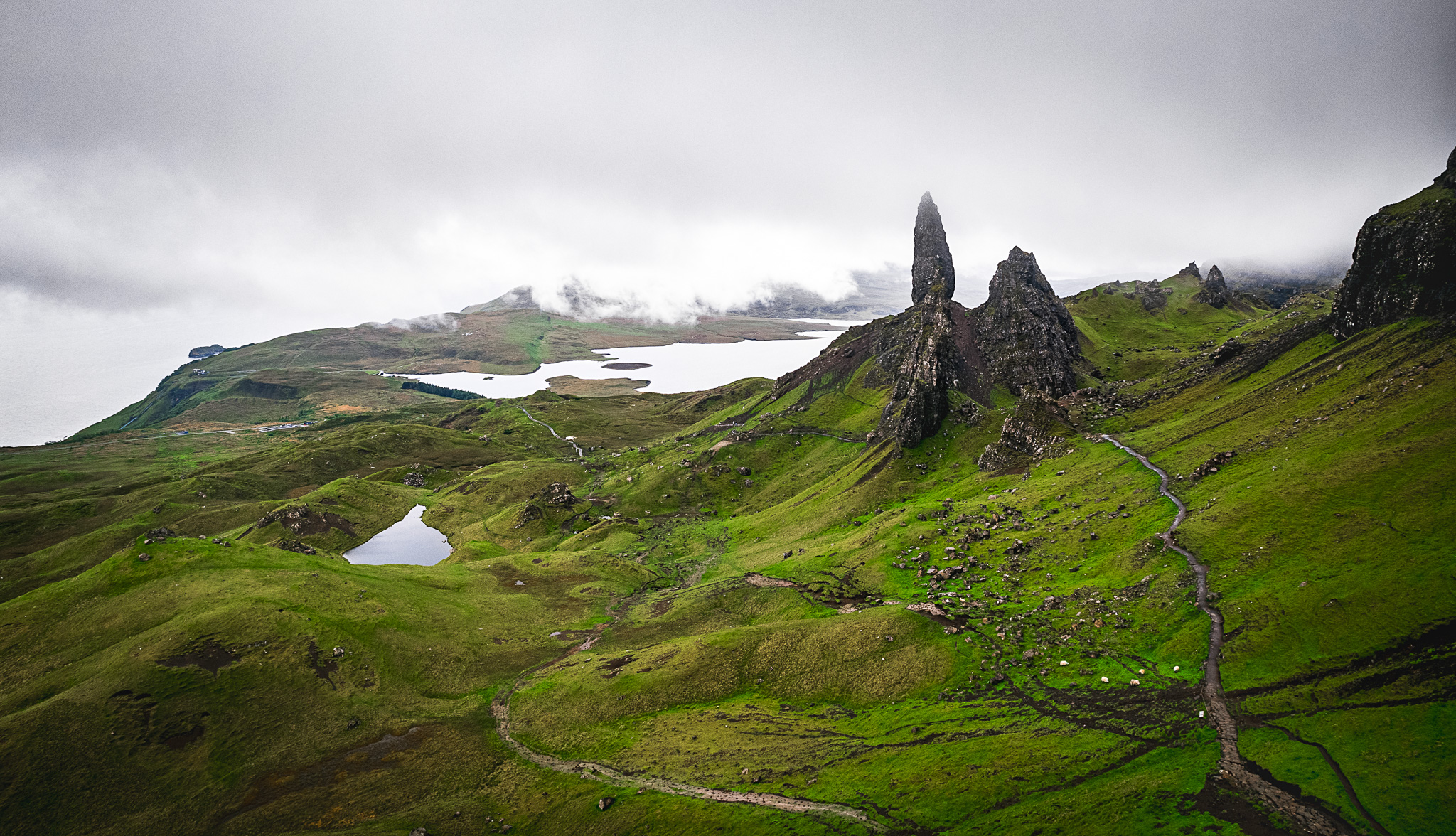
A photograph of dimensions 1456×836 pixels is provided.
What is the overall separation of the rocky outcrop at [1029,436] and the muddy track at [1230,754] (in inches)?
1963

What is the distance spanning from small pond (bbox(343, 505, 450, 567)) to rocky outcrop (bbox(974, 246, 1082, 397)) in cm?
15423

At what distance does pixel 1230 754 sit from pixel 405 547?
165637 mm

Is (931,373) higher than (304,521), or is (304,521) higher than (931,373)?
(931,373)

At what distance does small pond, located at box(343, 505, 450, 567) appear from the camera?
477 ft

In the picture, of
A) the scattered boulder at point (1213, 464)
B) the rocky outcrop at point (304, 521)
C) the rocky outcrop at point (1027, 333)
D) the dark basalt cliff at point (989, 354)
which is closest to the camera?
the scattered boulder at point (1213, 464)

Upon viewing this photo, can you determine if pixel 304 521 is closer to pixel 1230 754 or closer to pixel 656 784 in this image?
pixel 656 784

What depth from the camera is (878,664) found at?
6412 centimetres

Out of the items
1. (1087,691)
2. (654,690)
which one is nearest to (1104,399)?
(1087,691)

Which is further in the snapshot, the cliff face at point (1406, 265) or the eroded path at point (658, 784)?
the cliff face at point (1406, 265)

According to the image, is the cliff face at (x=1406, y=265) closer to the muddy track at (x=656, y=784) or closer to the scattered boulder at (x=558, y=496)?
the muddy track at (x=656, y=784)

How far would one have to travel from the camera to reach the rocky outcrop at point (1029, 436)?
110 meters

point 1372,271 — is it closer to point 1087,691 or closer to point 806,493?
point 1087,691

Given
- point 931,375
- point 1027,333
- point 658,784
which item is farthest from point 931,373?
point 658,784

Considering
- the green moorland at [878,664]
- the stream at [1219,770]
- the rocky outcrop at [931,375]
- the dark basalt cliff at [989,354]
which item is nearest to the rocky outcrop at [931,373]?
the rocky outcrop at [931,375]
